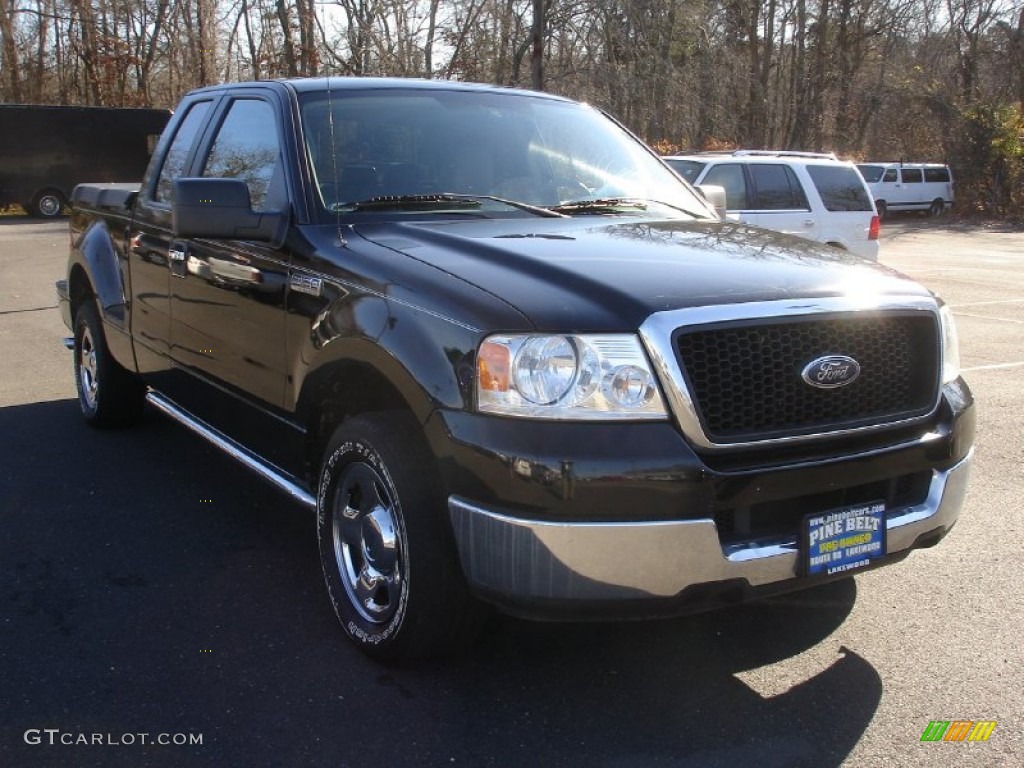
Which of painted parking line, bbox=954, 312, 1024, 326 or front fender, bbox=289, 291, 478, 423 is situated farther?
painted parking line, bbox=954, 312, 1024, 326

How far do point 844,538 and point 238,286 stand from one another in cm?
247

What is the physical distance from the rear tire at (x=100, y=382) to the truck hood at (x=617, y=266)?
2946mm

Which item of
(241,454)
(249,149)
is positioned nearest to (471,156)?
(249,149)

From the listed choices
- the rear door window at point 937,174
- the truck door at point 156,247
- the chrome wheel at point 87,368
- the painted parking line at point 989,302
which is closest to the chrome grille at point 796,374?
the truck door at point 156,247

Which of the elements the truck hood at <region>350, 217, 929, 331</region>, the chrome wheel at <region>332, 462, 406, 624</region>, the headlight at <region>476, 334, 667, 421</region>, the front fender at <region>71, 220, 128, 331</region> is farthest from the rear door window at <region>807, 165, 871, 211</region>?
the headlight at <region>476, 334, 667, 421</region>

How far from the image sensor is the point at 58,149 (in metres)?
27.8

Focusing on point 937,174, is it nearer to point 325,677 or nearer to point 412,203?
point 412,203

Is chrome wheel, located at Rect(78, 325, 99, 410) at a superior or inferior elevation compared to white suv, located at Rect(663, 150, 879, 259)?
inferior

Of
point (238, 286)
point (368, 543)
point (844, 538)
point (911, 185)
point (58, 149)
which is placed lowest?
point (368, 543)

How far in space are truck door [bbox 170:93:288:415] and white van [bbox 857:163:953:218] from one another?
30275 millimetres

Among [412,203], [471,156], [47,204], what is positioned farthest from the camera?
[47,204]

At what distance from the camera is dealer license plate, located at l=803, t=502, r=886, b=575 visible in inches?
120

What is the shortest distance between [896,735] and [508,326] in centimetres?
162

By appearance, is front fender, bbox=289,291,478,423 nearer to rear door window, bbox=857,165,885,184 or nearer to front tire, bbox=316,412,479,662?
front tire, bbox=316,412,479,662
